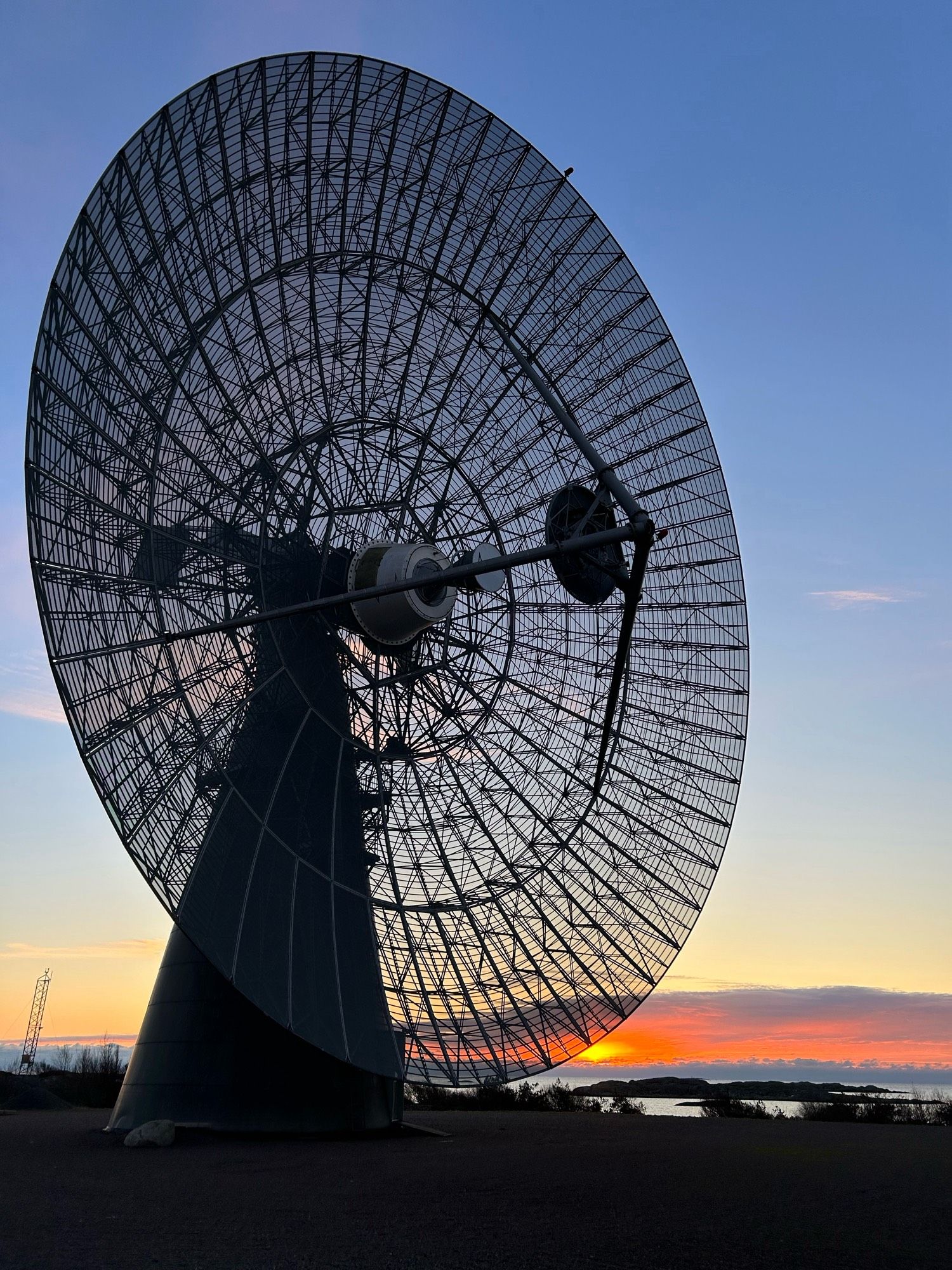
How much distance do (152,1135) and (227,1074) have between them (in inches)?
92.9

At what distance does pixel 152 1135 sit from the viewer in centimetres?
2548

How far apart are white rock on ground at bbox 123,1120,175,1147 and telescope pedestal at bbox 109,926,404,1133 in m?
1.14

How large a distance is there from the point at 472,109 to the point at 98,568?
15.3m

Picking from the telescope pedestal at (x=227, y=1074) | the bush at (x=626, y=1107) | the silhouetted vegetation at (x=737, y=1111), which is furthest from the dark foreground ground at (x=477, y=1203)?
the bush at (x=626, y=1107)

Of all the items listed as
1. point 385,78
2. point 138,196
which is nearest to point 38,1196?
point 138,196

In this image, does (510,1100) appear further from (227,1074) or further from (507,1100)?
(227,1074)

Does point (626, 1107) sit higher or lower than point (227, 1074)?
lower

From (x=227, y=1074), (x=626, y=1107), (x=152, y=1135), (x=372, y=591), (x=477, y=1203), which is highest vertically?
(x=372, y=591)

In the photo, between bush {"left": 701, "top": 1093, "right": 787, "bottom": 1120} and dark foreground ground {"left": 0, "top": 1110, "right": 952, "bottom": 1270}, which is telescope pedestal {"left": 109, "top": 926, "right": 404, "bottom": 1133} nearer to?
dark foreground ground {"left": 0, "top": 1110, "right": 952, "bottom": 1270}

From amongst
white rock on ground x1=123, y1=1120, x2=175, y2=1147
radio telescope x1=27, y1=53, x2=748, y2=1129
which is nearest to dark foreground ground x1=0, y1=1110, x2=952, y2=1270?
white rock on ground x1=123, y1=1120, x2=175, y2=1147

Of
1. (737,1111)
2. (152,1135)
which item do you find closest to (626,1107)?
(737,1111)

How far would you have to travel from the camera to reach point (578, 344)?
32.1 metres

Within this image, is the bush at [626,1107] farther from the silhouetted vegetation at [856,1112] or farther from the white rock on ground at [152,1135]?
the white rock on ground at [152,1135]

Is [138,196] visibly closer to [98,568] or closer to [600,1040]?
[98,568]
